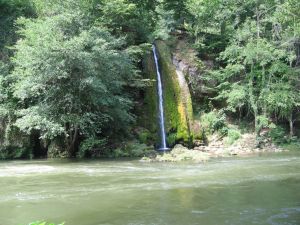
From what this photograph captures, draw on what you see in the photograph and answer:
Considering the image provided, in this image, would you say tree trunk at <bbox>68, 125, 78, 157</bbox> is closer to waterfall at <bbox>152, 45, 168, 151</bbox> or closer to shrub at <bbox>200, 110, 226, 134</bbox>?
waterfall at <bbox>152, 45, 168, 151</bbox>

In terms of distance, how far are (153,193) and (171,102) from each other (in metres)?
11.6

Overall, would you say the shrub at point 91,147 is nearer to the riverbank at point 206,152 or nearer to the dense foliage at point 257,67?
the riverbank at point 206,152

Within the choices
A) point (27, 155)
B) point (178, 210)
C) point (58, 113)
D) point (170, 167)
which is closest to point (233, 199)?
point (178, 210)

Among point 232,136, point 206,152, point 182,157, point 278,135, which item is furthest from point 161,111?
point 278,135

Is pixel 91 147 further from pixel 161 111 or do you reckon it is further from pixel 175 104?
pixel 175 104

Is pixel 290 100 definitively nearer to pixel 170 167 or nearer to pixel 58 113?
pixel 170 167

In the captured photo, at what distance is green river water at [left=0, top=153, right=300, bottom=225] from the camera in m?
7.54

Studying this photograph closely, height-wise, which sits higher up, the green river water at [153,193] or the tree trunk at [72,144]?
the tree trunk at [72,144]

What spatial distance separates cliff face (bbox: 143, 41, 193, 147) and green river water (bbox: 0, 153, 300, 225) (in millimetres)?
5228

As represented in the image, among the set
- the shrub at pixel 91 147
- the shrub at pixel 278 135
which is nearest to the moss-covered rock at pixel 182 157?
the shrub at pixel 91 147

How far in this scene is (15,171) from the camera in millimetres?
13703

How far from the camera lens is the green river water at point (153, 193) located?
7543 millimetres

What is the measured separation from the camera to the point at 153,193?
378 inches

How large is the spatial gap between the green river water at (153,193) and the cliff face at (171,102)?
523 centimetres
